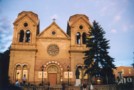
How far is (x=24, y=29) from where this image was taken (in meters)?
41.1

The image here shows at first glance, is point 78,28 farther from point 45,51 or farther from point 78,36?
point 45,51

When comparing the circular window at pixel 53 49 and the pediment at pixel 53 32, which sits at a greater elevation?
the pediment at pixel 53 32

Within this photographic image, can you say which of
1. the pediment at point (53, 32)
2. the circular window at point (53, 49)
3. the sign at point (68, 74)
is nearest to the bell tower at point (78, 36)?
the sign at point (68, 74)

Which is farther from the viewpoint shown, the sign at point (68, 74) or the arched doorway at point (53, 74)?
the arched doorway at point (53, 74)

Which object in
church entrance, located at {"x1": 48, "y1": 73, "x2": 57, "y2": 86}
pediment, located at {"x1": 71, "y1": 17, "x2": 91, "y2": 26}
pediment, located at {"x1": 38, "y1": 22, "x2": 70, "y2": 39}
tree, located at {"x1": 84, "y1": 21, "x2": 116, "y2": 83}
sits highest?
pediment, located at {"x1": 71, "y1": 17, "x2": 91, "y2": 26}

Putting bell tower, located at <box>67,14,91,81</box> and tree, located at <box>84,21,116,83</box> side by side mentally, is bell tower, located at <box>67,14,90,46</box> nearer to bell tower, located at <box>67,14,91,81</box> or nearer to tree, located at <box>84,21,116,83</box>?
bell tower, located at <box>67,14,91,81</box>

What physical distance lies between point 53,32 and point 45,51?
415 cm

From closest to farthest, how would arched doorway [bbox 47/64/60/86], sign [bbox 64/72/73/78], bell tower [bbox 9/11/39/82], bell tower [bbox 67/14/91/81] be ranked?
bell tower [bbox 9/11/39/82] < sign [bbox 64/72/73/78] < arched doorway [bbox 47/64/60/86] < bell tower [bbox 67/14/91/81]

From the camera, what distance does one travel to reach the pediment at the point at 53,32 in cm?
4103

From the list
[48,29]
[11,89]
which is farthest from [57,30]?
[11,89]

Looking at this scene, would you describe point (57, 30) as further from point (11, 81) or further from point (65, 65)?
point (11, 81)

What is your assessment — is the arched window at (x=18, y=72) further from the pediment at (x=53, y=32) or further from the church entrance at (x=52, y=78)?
the pediment at (x=53, y=32)

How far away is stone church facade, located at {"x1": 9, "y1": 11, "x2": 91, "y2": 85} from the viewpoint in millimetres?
38438

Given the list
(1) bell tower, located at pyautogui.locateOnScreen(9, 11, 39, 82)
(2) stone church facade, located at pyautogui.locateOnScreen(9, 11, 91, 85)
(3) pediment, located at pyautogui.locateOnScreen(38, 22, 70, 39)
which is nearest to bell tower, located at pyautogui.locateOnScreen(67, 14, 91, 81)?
(2) stone church facade, located at pyautogui.locateOnScreen(9, 11, 91, 85)
